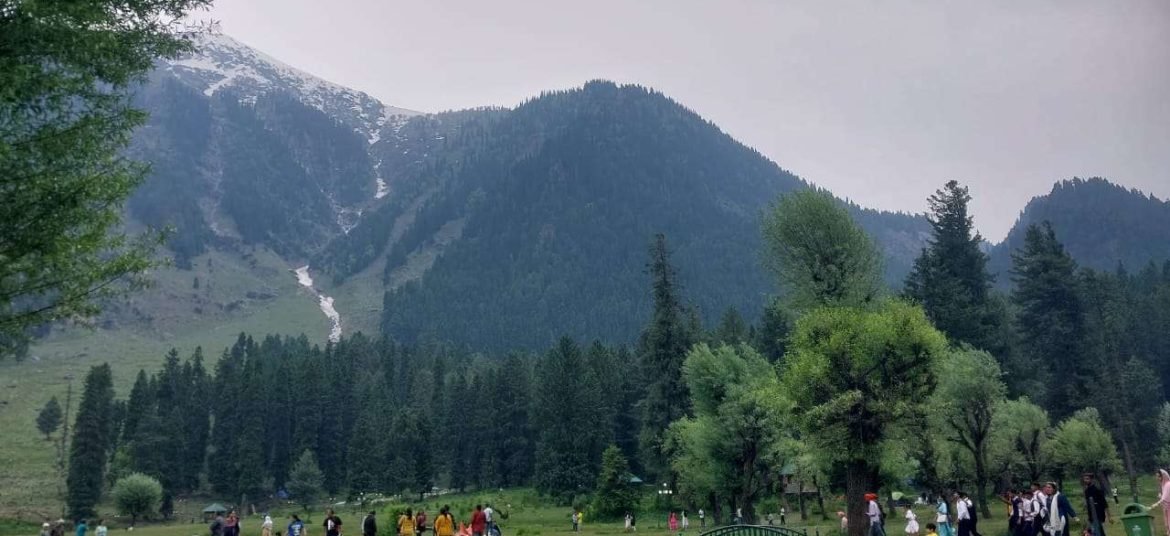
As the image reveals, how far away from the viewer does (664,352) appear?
61.1m

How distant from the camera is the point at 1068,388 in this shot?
66500 mm

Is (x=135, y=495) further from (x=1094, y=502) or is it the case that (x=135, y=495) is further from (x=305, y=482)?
(x=1094, y=502)

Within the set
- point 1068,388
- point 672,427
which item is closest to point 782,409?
point 672,427

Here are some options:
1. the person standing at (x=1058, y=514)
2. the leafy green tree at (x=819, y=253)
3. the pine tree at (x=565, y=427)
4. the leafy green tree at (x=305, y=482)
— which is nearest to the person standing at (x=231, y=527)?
the leafy green tree at (x=819, y=253)

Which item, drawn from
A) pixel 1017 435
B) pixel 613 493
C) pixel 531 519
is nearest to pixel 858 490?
pixel 1017 435

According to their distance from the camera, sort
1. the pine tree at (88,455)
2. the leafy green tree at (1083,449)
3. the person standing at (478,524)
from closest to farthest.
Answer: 1. the person standing at (478,524)
2. the leafy green tree at (1083,449)
3. the pine tree at (88,455)

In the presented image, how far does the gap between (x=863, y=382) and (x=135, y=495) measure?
256ft

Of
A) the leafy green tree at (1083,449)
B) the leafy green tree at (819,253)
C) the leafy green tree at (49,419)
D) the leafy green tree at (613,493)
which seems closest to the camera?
the leafy green tree at (819,253)

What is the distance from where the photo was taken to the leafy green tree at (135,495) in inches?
3076

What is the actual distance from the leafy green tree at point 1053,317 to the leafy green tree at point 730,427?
35.4 meters

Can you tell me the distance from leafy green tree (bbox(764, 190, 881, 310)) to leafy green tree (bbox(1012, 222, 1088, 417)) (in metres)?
39.3

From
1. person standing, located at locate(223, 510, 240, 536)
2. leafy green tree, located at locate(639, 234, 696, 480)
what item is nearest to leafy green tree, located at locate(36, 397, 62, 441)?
leafy green tree, located at locate(639, 234, 696, 480)

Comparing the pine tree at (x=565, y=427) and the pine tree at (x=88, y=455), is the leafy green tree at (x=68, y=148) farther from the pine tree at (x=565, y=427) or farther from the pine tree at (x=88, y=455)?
the pine tree at (x=88, y=455)

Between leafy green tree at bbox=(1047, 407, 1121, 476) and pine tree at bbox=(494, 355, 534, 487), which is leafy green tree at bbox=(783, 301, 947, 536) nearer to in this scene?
leafy green tree at bbox=(1047, 407, 1121, 476)
